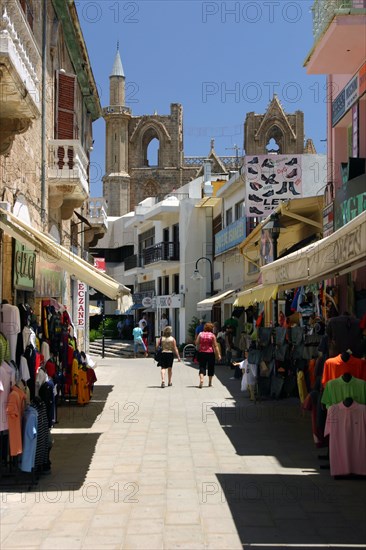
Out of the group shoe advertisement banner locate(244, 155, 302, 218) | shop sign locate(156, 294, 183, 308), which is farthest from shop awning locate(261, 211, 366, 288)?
shop sign locate(156, 294, 183, 308)

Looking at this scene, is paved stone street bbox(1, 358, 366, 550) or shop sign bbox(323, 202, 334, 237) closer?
paved stone street bbox(1, 358, 366, 550)

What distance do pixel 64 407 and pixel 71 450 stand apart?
14.2 feet

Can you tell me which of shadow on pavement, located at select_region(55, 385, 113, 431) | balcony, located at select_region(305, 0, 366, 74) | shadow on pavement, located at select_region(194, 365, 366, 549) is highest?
balcony, located at select_region(305, 0, 366, 74)

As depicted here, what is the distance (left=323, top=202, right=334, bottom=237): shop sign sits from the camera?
1313cm

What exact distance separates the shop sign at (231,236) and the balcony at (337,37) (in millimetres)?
14675

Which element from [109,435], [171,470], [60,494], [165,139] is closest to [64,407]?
[109,435]

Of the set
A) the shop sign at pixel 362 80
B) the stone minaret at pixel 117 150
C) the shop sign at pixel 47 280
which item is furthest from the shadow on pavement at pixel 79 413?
the stone minaret at pixel 117 150

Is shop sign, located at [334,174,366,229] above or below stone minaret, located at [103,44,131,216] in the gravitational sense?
below

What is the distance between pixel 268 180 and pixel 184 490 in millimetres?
13607

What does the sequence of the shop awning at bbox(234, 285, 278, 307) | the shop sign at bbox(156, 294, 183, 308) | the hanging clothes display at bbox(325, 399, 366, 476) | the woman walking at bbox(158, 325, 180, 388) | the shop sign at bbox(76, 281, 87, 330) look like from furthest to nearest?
the shop sign at bbox(156, 294, 183, 308) → the shop sign at bbox(76, 281, 87, 330) → the woman walking at bbox(158, 325, 180, 388) → the shop awning at bbox(234, 285, 278, 307) → the hanging clothes display at bbox(325, 399, 366, 476)

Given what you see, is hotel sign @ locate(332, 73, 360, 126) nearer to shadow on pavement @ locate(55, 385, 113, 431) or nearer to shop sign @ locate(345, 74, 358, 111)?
shop sign @ locate(345, 74, 358, 111)

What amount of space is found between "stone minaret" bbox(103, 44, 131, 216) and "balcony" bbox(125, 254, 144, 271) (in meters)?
20.0

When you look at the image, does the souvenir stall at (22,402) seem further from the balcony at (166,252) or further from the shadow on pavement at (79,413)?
the balcony at (166,252)

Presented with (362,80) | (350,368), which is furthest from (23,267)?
(362,80)
